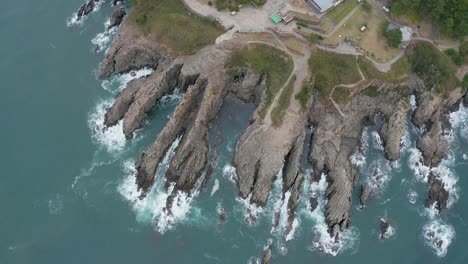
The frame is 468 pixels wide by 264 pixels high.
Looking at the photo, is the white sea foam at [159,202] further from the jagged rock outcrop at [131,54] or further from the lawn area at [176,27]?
the lawn area at [176,27]

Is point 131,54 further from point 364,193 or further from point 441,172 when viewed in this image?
point 441,172

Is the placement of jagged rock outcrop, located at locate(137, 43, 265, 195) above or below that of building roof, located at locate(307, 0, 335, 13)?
below

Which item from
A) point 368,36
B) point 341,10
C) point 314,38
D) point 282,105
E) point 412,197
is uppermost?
point 341,10

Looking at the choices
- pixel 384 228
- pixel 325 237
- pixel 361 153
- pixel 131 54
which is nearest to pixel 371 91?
pixel 361 153

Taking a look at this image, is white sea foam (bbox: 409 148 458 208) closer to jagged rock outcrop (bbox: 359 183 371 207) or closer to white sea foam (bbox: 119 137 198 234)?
jagged rock outcrop (bbox: 359 183 371 207)

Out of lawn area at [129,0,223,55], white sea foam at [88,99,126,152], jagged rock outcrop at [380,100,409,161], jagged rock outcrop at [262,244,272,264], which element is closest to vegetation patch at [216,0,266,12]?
lawn area at [129,0,223,55]

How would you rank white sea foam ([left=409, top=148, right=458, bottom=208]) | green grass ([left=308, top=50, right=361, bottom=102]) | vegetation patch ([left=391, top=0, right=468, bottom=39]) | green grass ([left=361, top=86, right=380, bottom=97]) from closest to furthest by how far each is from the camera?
1. white sea foam ([left=409, top=148, right=458, bottom=208])
2. green grass ([left=308, top=50, right=361, bottom=102])
3. green grass ([left=361, top=86, right=380, bottom=97])
4. vegetation patch ([left=391, top=0, right=468, bottom=39])

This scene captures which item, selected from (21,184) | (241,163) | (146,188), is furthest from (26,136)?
(241,163)
